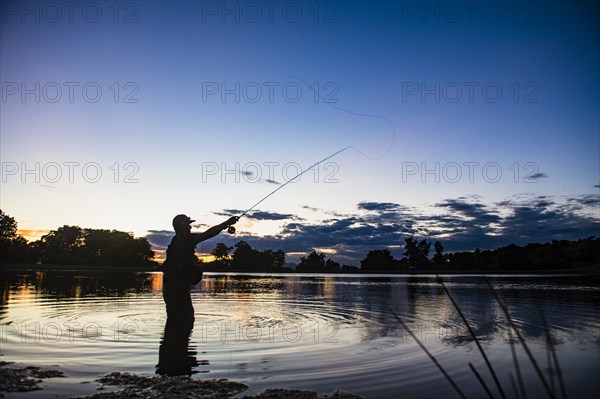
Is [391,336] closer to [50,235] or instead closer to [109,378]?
[109,378]

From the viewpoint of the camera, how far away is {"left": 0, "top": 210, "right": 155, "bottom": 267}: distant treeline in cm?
12162

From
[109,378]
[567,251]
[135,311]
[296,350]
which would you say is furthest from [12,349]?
[567,251]

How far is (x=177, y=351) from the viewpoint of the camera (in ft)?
33.1

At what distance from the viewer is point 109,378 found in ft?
25.3

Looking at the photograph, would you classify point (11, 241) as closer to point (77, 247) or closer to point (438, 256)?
point (77, 247)

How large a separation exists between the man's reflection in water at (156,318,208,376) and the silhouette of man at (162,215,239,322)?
255 mm

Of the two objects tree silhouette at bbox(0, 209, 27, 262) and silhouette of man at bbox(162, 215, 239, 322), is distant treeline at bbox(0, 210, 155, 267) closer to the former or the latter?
tree silhouette at bbox(0, 209, 27, 262)

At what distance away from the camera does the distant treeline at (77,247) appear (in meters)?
122

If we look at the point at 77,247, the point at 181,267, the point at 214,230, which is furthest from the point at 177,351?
the point at 77,247

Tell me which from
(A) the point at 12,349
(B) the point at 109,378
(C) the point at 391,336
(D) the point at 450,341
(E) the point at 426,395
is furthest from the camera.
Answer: (C) the point at 391,336

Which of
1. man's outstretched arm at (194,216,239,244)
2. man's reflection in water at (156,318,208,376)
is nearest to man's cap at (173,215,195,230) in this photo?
man's outstretched arm at (194,216,239,244)

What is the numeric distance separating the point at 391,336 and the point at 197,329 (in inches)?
221

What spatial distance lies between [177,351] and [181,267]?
3.24 meters

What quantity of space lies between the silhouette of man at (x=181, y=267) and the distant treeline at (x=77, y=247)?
124095 mm
